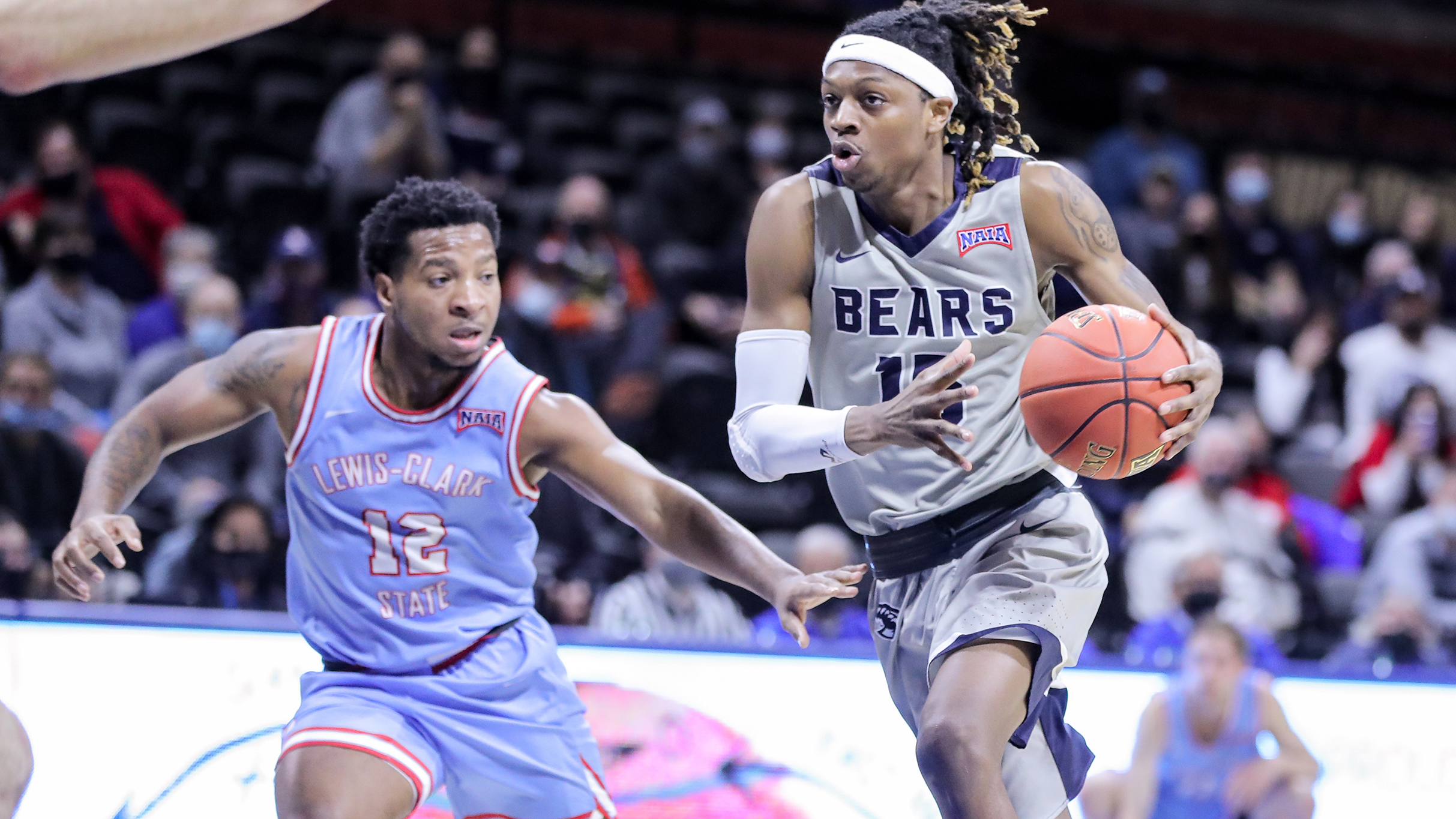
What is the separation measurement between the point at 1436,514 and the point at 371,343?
18.3ft

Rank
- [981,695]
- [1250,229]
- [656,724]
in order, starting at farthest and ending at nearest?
[1250,229], [656,724], [981,695]

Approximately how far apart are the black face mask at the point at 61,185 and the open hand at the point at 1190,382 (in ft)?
19.8

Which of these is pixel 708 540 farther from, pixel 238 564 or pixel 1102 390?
pixel 238 564

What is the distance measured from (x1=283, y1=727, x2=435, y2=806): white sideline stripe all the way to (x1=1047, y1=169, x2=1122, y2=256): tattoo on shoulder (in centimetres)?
186

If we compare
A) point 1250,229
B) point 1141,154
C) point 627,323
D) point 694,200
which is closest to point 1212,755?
point 627,323

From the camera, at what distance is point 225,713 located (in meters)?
5.14

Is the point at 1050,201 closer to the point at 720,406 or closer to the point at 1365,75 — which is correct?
the point at 720,406

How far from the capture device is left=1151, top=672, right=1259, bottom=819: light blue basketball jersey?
5.87m

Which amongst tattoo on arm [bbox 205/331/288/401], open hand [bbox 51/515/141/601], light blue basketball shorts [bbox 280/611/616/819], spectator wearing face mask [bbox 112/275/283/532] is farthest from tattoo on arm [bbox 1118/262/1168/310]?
Result: spectator wearing face mask [bbox 112/275/283/532]

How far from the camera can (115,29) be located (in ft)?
5.18

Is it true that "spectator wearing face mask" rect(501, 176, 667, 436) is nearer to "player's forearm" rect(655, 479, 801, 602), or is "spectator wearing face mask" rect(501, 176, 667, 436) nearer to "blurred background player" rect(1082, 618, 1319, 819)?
"blurred background player" rect(1082, 618, 1319, 819)

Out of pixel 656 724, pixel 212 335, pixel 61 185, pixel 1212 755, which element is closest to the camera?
pixel 656 724

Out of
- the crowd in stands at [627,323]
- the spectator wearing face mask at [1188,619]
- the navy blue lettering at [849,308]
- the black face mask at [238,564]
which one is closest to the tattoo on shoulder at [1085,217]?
the navy blue lettering at [849,308]

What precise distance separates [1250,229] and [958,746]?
838cm
